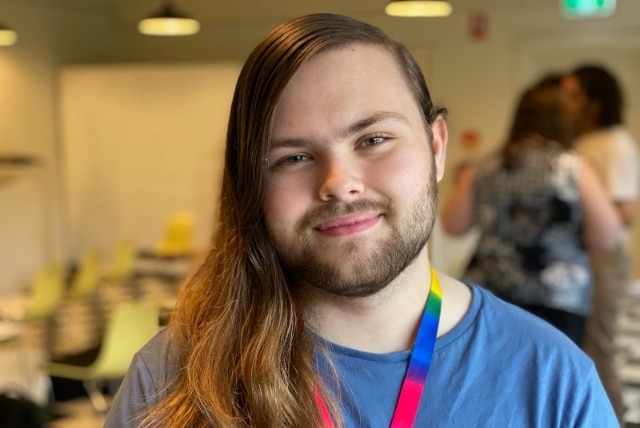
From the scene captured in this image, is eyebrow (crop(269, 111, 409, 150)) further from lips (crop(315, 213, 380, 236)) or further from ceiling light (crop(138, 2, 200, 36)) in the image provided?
ceiling light (crop(138, 2, 200, 36))

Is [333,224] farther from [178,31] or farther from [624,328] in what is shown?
[624,328]

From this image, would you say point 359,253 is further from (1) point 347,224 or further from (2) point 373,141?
(2) point 373,141

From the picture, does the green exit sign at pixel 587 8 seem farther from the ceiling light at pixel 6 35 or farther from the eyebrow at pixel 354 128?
the eyebrow at pixel 354 128

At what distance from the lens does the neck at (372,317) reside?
3.99 feet

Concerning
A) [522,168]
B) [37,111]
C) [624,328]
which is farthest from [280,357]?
[37,111]

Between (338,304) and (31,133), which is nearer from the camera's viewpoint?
(338,304)

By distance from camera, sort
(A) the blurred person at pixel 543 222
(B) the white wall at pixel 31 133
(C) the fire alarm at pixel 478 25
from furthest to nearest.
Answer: (B) the white wall at pixel 31 133 → (C) the fire alarm at pixel 478 25 → (A) the blurred person at pixel 543 222

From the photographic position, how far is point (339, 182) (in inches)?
43.6

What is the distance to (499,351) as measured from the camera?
121 centimetres

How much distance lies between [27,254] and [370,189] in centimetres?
836

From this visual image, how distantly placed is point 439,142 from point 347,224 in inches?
11.6

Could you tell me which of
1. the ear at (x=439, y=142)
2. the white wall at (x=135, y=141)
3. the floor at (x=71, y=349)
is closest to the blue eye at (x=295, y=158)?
the ear at (x=439, y=142)

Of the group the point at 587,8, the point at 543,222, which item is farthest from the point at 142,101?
the point at 543,222

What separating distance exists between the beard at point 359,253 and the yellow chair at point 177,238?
23.7 ft
